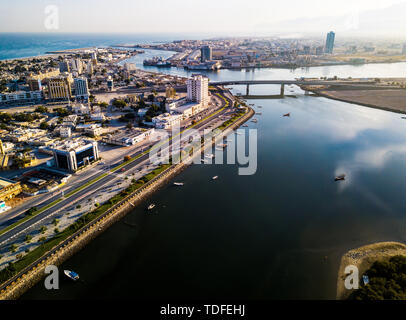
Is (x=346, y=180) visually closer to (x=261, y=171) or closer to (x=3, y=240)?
(x=261, y=171)

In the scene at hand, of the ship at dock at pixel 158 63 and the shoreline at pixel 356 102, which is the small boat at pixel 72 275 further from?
the ship at dock at pixel 158 63

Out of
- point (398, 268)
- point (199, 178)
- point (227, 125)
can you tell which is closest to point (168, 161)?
point (199, 178)

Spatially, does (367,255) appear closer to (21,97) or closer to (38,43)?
(21,97)

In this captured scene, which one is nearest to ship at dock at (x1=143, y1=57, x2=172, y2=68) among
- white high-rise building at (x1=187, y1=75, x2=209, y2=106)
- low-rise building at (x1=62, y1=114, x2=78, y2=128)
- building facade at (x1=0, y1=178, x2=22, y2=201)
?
white high-rise building at (x1=187, y1=75, x2=209, y2=106)

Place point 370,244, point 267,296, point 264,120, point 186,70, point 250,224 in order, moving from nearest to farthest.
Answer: point 267,296 < point 370,244 < point 250,224 < point 264,120 < point 186,70

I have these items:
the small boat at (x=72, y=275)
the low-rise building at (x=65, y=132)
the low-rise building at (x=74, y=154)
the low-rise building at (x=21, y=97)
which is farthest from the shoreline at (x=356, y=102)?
the low-rise building at (x=21, y=97)

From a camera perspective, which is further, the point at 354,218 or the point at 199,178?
the point at 199,178
